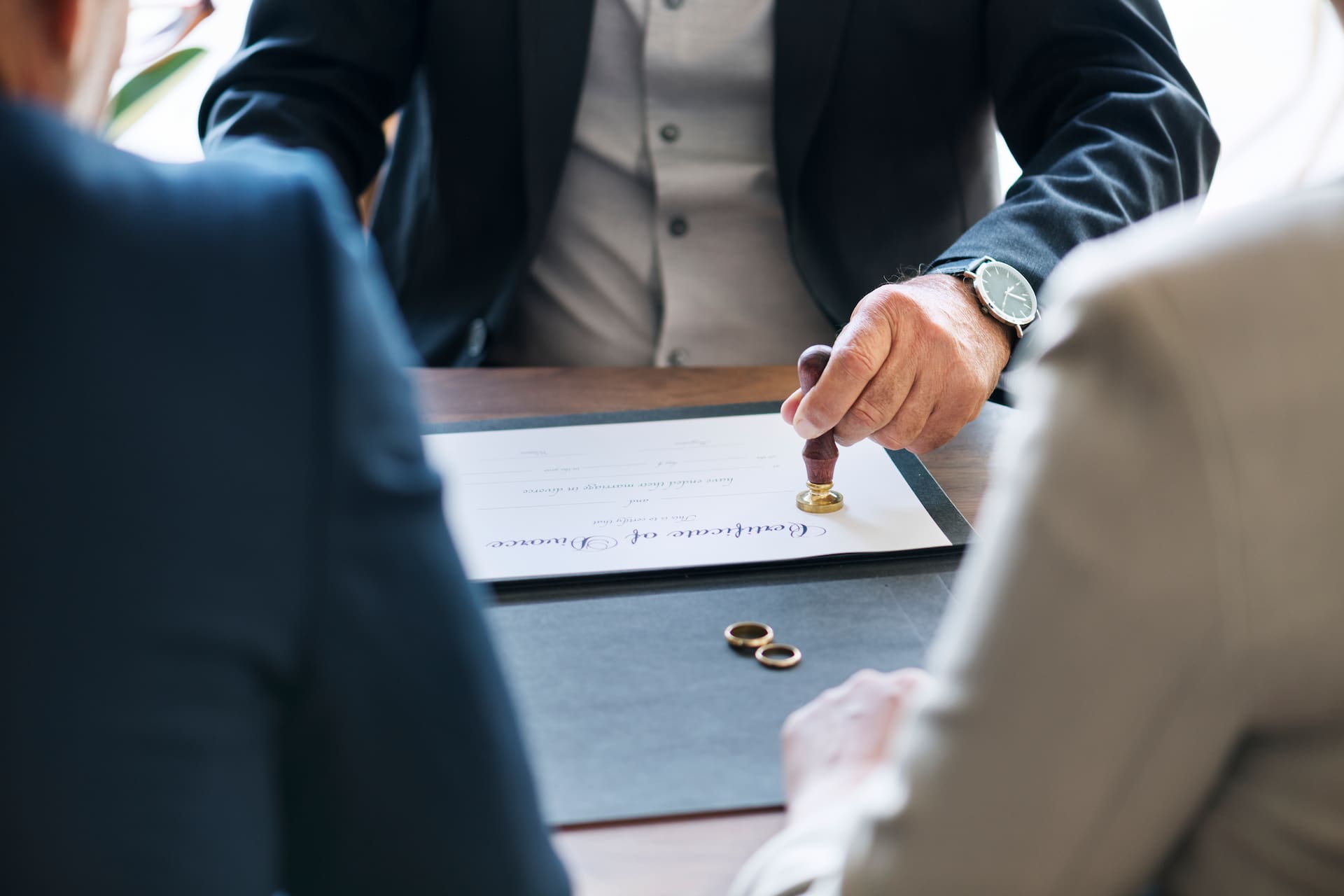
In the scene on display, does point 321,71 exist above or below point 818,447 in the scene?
above

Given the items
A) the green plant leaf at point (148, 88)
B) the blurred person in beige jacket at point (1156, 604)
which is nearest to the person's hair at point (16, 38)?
the blurred person in beige jacket at point (1156, 604)

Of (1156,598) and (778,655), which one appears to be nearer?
(1156,598)

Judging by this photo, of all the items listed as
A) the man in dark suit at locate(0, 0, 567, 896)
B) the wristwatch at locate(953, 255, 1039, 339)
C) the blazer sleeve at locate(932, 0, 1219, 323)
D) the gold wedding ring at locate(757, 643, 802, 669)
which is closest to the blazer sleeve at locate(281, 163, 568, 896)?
the man in dark suit at locate(0, 0, 567, 896)

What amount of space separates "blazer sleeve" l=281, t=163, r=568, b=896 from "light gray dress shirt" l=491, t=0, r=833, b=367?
98 cm

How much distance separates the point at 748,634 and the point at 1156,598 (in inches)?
14.0

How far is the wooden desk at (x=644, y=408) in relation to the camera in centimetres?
51

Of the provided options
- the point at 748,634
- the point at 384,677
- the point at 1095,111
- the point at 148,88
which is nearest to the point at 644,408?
the point at 748,634

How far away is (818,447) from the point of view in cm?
89

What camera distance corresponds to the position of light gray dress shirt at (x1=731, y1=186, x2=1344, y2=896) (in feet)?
1.14

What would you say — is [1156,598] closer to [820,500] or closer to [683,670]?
[683,670]

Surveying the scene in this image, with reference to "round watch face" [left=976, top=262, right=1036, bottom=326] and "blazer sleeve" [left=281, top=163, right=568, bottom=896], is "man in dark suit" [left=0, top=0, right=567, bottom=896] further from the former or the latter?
"round watch face" [left=976, top=262, right=1036, bottom=326]

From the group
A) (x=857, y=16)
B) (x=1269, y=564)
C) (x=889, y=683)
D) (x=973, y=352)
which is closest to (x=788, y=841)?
(x=889, y=683)

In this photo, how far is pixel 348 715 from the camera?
385mm

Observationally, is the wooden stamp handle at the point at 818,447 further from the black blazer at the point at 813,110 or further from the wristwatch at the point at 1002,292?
the black blazer at the point at 813,110
